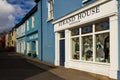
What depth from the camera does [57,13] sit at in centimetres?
1972

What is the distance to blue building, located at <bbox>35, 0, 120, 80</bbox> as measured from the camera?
454 inches

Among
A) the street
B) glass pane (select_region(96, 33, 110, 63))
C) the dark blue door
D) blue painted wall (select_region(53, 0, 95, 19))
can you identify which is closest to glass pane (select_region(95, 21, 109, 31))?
glass pane (select_region(96, 33, 110, 63))

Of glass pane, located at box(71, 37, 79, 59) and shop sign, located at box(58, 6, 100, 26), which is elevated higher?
shop sign, located at box(58, 6, 100, 26)

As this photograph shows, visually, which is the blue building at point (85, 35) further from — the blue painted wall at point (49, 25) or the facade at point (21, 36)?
the facade at point (21, 36)

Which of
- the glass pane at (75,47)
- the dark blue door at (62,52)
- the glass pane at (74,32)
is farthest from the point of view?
the dark blue door at (62,52)

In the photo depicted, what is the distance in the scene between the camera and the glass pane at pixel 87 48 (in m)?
14.2

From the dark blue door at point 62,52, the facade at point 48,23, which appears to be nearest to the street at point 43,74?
the dark blue door at point 62,52

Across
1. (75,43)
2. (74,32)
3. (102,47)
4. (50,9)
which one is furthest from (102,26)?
(50,9)

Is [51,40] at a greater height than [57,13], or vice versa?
[57,13]

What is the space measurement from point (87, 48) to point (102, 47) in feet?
6.16

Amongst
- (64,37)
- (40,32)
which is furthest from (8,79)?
(40,32)

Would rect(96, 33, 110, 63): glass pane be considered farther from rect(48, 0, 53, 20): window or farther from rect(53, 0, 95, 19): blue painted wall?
rect(48, 0, 53, 20): window

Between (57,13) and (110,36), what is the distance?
28.1 ft

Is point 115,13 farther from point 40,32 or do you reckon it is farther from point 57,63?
point 40,32
